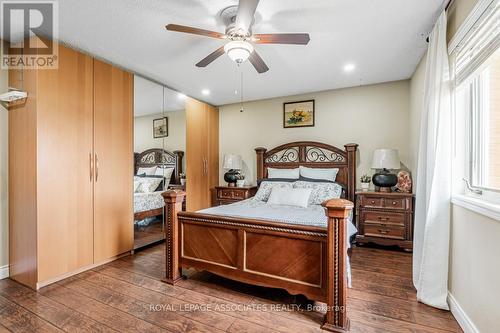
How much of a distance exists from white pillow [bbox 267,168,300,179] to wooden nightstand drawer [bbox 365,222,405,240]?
4.16ft

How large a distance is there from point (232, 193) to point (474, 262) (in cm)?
339

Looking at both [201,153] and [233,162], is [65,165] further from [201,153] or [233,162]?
[233,162]

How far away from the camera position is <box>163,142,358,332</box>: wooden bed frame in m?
1.80

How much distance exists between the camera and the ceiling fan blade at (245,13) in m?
1.67

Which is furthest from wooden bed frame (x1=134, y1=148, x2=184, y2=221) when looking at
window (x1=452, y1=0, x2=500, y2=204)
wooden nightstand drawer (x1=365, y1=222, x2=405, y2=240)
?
window (x1=452, y1=0, x2=500, y2=204)

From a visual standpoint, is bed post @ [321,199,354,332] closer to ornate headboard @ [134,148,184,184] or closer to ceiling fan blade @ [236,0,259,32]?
ceiling fan blade @ [236,0,259,32]

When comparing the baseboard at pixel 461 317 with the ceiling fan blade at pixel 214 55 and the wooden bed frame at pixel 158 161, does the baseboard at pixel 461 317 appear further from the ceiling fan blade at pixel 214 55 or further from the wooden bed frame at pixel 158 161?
the wooden bed frame at pixel 158 161

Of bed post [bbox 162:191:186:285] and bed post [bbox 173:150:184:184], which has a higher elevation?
bed post [bbox 173:150:184:184]

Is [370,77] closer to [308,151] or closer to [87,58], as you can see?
[308,151]

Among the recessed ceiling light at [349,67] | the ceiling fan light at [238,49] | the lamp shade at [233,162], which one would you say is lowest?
the lamp shade at [233,162]

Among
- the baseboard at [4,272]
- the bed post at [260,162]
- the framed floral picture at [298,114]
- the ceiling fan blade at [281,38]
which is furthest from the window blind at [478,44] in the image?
the baseboard at [4,272]

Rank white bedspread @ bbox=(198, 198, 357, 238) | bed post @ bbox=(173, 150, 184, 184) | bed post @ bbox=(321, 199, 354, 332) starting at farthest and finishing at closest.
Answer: bed post @ bbox=(173, 150, 184, 184), white bedspread @ bbox=(198, 198, 357, 238), bed post @ bbox=(321, 199, 354, 332)

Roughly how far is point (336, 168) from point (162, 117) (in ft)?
9.39

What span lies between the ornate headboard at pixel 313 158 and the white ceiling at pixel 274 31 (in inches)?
42.2
